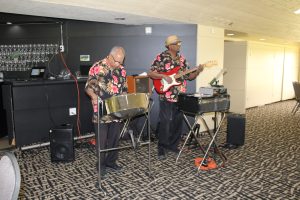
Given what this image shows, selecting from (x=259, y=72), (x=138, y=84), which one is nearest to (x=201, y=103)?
(x=138, y=84)

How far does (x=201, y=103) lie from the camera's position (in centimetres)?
324

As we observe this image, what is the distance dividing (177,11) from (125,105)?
2043 millimetres

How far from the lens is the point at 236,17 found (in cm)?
488

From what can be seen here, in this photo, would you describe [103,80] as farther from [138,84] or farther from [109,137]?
[138,84]

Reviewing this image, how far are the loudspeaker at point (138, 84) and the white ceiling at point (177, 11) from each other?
3.12ft

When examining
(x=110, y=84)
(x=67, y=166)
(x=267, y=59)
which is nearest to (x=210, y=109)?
(x=110, y=84)

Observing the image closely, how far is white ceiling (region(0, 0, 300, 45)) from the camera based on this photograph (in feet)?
11.1

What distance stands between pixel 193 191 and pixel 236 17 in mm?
3367

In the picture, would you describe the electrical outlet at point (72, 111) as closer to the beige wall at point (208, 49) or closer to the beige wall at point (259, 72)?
the beige wall at point (208, 49)

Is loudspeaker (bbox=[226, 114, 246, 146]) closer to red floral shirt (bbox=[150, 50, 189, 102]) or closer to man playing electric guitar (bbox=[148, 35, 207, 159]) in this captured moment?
man playing electric guitar (bbox=[148, 35, 207, 159])

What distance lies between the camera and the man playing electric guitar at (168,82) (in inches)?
150

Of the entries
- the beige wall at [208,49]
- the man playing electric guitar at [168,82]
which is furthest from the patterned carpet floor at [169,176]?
the beige wall at [208,49]

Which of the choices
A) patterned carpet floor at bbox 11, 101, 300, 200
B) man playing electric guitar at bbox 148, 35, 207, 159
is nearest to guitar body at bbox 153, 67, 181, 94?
man playing electric guitar at bbox 148, 35, 207, 159

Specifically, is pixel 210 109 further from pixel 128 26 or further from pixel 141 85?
pixel 128 26
